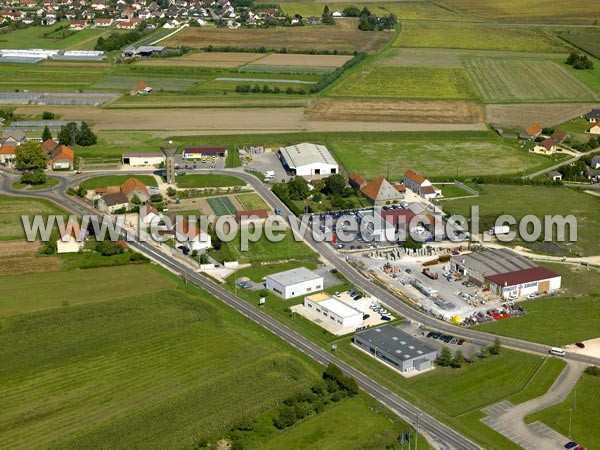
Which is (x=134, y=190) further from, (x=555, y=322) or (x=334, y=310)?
(x=555, y=322)

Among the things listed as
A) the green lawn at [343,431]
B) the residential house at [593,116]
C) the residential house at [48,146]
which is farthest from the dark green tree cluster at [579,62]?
the green lawn at [343,431]

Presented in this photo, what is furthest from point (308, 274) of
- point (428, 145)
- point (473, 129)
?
point (473, 129)

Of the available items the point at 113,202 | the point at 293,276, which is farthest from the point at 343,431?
the point at 113,202

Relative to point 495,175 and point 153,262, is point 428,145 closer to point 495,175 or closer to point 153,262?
point 495,175

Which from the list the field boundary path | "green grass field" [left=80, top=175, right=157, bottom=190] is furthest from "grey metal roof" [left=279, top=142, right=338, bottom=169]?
the field boundary path

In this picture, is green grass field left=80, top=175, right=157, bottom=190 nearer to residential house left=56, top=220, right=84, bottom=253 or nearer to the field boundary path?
residential house left=56, top=220, right=84, bottom=253

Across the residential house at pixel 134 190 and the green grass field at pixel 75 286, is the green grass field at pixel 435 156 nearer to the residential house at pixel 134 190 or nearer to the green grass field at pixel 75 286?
the residential house at pixel 134 190

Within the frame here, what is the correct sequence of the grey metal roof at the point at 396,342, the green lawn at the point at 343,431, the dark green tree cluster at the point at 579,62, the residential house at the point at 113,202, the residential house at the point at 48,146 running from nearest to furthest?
the green lawn at the point at 343,431 < the grey metal roof at the point at 396,342 < the residential house at the point at 113,202 < the residential house at the point at 48,146 < the dark green tree cluster at the point at 579,62
